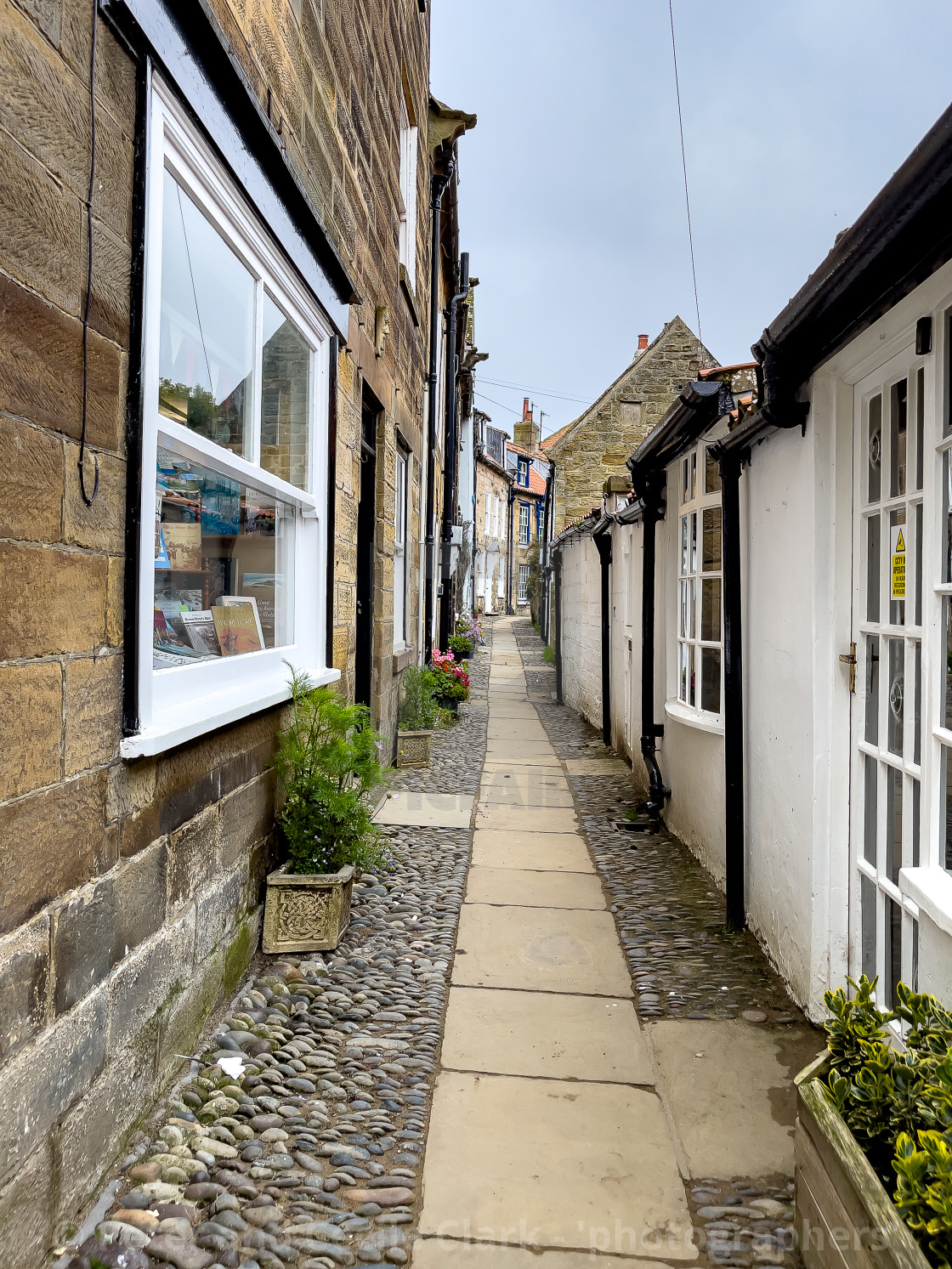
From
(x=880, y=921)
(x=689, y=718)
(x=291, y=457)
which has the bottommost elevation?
(x=880, y=921)

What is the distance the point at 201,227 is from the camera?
278 centimetres

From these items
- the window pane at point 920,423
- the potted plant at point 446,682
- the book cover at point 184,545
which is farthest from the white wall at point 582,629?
the window pane at point 920,423

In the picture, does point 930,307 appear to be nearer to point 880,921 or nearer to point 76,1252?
point 880,921

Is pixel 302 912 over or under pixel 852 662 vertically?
under

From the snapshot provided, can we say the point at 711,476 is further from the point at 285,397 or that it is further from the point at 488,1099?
the point at 488,1099

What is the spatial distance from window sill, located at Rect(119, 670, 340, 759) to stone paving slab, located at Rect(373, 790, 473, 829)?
7.51 feet

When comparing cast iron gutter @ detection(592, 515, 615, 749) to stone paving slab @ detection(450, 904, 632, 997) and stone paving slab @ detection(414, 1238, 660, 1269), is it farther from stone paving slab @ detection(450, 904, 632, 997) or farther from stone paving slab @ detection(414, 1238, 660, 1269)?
stone paving slab @ detection(414, 1238, 660, 1269)

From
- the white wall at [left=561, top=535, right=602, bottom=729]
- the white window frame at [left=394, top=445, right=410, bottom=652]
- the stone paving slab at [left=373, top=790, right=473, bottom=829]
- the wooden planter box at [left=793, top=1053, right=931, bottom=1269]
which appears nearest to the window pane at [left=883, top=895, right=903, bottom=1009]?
the wooden planter box at [left=793, top=1053, right=931, bottom=1269]

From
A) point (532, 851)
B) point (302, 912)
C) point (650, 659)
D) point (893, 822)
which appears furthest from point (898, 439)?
point (650, 659)

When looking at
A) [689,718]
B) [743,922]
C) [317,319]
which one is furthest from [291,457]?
[743,922]

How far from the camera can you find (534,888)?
14.8 ft

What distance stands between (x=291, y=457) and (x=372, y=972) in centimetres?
234

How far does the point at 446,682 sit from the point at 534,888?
19.7 feet

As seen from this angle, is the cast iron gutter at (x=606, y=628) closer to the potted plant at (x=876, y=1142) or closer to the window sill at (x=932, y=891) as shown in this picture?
the window sill at (x=932, y=891)
